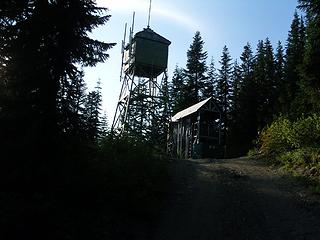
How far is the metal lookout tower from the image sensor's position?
3016 cm

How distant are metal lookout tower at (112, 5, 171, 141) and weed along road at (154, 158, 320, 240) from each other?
13507mm

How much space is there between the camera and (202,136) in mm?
33969

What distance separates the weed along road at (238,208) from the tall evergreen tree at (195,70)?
35.2 meters

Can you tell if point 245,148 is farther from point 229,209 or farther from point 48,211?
point 48,211

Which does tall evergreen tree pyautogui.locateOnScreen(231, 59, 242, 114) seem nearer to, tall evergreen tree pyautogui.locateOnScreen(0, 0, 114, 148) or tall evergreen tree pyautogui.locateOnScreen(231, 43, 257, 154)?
tall evergreen tree pyautogui.locateOnScreen(231, 43, 257, 154)

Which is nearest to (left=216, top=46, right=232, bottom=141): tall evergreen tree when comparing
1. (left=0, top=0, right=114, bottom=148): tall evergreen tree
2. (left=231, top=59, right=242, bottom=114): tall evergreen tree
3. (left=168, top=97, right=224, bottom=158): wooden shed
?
(left=231, top=59, right=242, bottom=114): tall evergreen tree

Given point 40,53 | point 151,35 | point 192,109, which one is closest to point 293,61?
point 192,109

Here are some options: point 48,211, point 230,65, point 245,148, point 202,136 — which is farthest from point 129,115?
point 230,65

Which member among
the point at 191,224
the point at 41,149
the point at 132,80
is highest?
the point at 132,80

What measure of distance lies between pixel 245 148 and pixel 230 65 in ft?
54.8

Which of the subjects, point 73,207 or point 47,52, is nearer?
point 73,207

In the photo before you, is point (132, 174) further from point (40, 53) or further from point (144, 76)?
point (144, 76)

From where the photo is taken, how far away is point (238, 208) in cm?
1198

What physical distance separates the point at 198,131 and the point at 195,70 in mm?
22110
